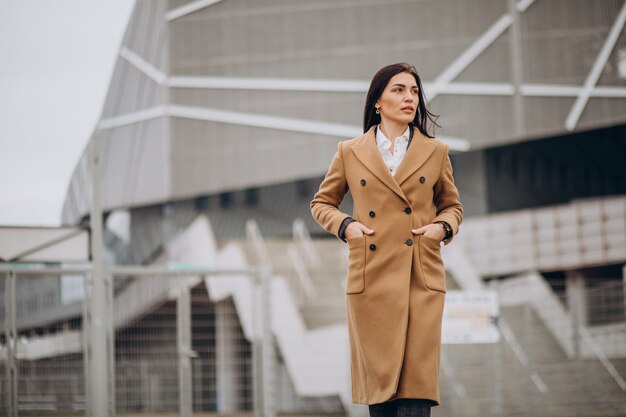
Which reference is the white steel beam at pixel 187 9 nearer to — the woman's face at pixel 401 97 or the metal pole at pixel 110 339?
the metal pole at pixel 110 339

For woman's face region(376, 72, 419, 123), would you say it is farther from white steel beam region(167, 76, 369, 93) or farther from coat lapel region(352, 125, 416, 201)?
white steel beam region(167, 76, 369, 93)

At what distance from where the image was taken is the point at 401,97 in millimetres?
4047

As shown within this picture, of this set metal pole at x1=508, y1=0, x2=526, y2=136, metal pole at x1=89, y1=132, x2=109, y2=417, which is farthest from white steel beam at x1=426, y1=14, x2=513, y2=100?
metal pole at x1=89, y1=132, x2=109, y2=417

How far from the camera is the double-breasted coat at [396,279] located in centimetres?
388

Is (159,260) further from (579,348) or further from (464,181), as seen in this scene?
(579,348)

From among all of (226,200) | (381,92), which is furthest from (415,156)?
(226,200)

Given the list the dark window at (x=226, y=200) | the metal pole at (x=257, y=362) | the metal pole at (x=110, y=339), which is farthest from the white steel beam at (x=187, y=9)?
the metal pole at (x=110, y=339)

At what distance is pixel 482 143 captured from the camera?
26.9 metres

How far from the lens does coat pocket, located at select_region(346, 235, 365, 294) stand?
13.0ft

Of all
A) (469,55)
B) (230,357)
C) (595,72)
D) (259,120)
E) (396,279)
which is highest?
(469,55)

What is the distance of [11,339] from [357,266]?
8.15 m

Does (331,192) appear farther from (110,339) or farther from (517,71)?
(517,71)

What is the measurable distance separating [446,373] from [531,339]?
4.71 ft

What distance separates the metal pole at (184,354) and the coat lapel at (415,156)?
28.2 feet
